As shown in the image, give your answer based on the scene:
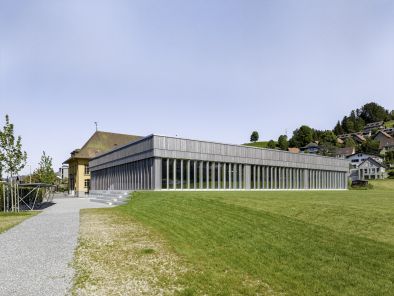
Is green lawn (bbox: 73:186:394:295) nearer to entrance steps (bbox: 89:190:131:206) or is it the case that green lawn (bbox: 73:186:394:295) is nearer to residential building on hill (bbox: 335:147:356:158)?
entrance steps (bbox: 89:190:131:206)

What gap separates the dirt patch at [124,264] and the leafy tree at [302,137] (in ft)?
457

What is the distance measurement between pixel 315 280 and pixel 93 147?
59995 millimetres

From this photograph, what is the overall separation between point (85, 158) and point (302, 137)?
349 feet

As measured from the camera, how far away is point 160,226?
14.8m

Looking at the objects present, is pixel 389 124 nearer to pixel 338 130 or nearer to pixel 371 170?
pixel 338 130

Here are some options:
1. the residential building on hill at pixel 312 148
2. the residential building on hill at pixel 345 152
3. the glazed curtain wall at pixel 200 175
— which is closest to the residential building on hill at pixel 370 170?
the residential building on hill at pixel 345 152

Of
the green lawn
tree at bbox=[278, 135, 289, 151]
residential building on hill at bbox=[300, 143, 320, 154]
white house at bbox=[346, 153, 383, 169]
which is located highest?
tree at bbox=[278, 135, 289, 151]

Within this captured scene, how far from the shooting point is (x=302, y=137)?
5738 inches

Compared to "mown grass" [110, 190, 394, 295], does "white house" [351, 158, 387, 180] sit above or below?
above

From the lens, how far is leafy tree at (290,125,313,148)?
145 m

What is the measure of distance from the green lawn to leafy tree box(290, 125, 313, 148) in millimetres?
135651

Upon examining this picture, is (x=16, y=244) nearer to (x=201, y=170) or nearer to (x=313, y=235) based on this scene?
(x=313, y=235)

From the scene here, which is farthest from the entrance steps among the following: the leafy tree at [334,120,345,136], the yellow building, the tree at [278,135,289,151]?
the leafy tree at [334,120,345,136]

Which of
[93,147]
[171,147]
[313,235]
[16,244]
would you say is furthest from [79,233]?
[93,147]
